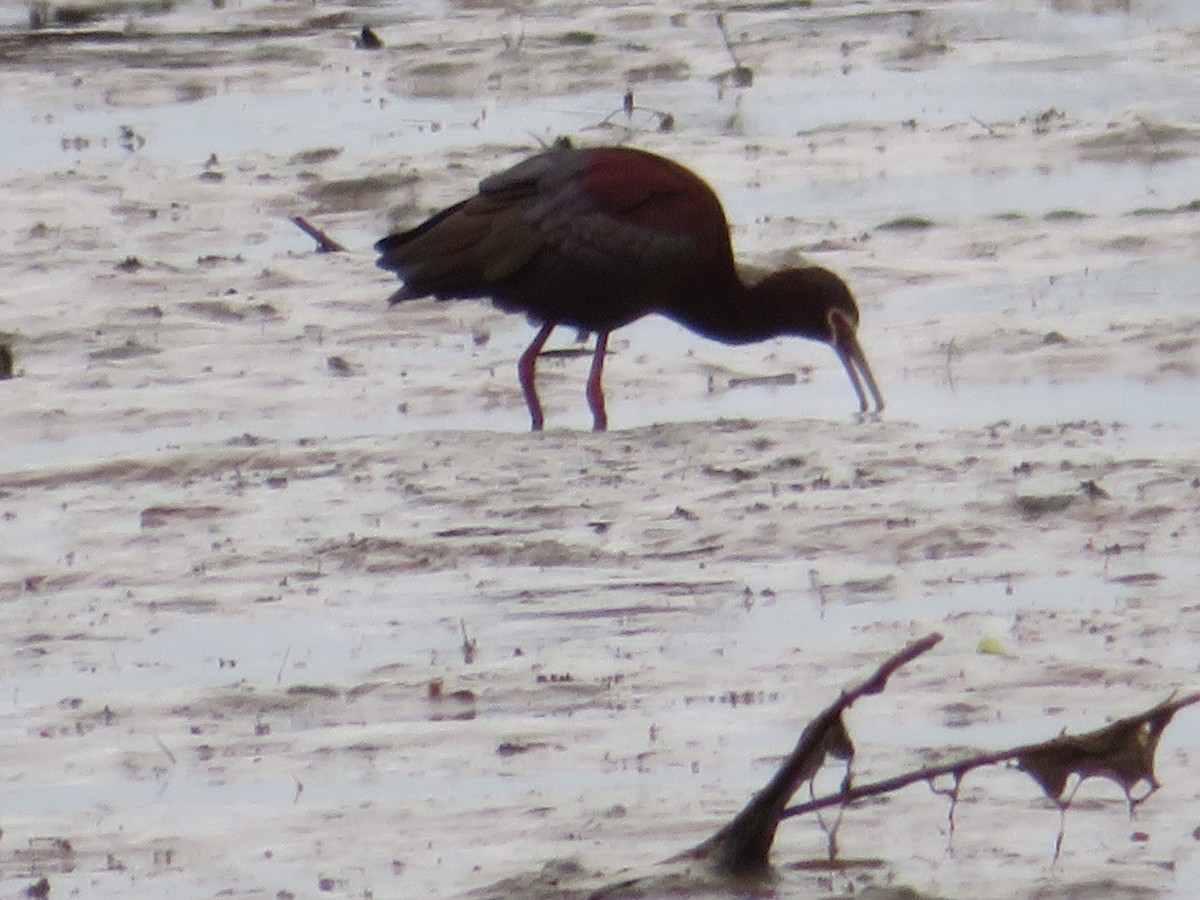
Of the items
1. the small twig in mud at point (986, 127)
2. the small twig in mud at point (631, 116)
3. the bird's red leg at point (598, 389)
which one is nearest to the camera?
the bird's red leg at point (598, 389)

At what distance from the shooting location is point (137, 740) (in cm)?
582

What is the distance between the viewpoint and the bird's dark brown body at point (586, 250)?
29.8 ft

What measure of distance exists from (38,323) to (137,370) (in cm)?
66

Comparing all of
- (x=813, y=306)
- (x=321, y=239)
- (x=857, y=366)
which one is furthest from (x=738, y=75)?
(x=857, y=366)

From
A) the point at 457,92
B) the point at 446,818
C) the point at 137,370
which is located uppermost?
the point at 457,92

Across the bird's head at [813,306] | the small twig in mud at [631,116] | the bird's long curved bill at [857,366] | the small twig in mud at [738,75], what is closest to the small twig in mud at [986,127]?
the small twig in mud at [631,116]

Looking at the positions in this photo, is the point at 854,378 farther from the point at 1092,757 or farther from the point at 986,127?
the point at 1092,757

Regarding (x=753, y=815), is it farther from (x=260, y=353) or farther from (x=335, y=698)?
(x=260, y=353)

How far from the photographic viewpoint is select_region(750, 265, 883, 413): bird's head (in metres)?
9.34

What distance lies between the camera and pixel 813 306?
9422 millimetres

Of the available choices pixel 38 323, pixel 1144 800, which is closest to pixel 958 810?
pixel 1144 800

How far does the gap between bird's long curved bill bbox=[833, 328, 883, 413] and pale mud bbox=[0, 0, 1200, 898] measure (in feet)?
0.25

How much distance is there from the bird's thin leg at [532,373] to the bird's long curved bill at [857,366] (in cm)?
84

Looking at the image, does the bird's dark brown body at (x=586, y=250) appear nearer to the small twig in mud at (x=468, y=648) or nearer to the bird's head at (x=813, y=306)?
the bird's head at (x=813, y=306)
